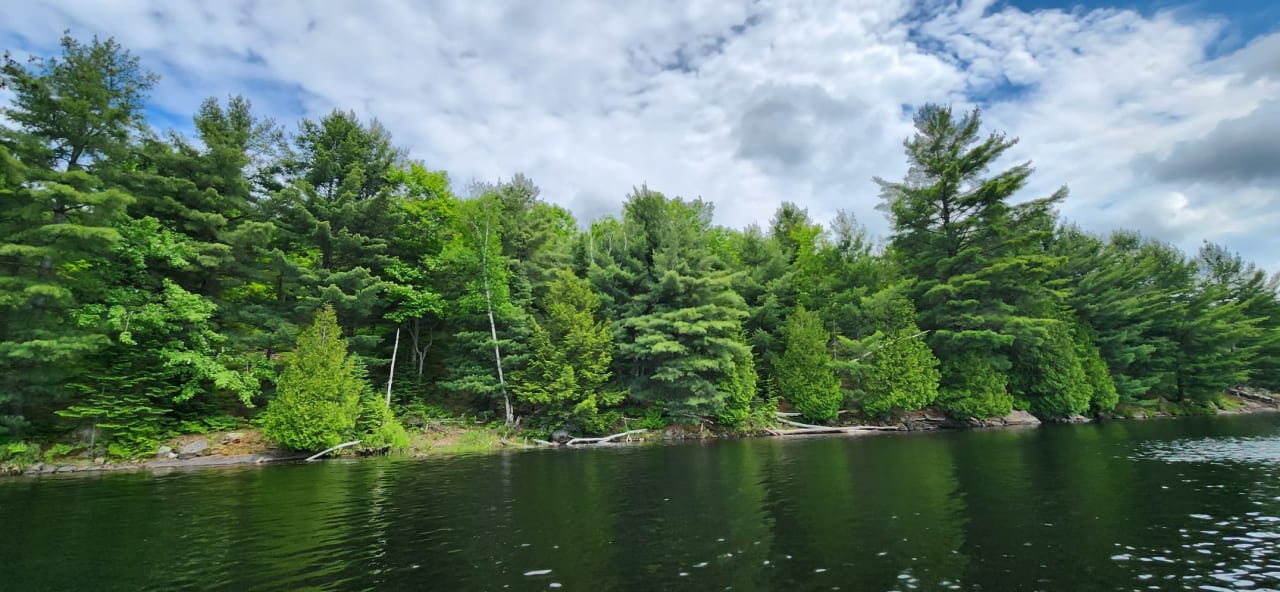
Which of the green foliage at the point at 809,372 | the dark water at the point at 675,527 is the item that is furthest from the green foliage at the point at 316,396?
the green foliage at the point at 809,372

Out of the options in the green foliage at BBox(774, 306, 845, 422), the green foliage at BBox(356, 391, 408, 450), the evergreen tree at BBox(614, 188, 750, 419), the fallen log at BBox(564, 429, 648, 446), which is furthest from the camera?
the green foliage at BBox(774, 306, 845, 422)

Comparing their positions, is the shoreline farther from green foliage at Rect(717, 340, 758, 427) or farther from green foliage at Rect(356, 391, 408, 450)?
green foliage at Rect(717, 340, 758, 427)

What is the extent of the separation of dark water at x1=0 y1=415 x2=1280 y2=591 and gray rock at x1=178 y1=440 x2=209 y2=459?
4.38 meters

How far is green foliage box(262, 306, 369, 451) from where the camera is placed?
23609mm

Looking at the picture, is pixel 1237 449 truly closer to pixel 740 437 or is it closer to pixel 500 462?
pixel 740 437

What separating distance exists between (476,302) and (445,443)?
8317mm

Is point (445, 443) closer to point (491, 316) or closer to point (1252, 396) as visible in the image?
point (491, 316)

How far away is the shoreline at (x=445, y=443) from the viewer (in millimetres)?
21375

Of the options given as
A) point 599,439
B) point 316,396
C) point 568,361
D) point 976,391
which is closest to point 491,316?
point 568,361

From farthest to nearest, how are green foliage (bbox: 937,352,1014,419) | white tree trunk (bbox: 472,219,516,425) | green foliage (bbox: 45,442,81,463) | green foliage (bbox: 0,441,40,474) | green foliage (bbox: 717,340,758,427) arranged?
green foliage (bbox: 937,352,1014,419)
green foliage (bbox: 717,340,758,427)
white tree trunk (bbox: 472,219,516,425)
green foliage (bbox: 45,442,81,463)
green foliage (bbox: 0,441,40,474)

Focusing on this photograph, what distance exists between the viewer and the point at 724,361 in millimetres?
32375

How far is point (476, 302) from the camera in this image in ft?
108

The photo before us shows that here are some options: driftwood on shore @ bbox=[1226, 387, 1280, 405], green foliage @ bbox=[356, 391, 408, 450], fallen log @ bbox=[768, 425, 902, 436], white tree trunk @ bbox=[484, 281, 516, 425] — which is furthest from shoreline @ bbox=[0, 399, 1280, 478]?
driftwood on shore @ bbox=[1226, 387, 1280, 405]

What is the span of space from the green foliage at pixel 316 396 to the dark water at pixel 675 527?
4.20 metres
